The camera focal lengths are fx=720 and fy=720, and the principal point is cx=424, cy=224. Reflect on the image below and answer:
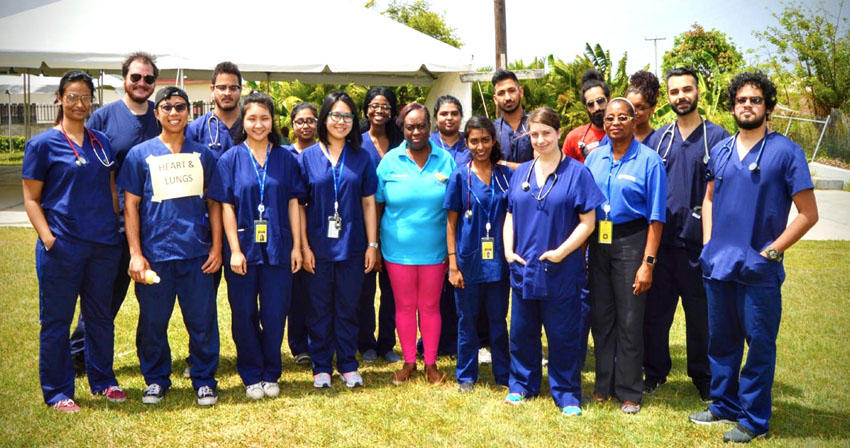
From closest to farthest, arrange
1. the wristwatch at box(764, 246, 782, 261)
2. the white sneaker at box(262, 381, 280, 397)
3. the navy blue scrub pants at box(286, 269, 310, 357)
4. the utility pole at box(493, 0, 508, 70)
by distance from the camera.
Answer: the wristwatch at box(764, 246, 782, 261), the white sneaker at box(262, 381, 280, 397), the navy blue scrub pants at box(286, 269, 310, 357), the utility pole at box(493, 0, 508, 70)

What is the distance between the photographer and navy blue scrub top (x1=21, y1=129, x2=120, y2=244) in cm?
421

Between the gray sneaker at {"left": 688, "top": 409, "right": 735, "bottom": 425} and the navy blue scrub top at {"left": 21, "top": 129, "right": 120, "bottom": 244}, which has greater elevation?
the navy blue scrub top at {"left": 21, "top": 129, "right": 120, "bottom": 244}

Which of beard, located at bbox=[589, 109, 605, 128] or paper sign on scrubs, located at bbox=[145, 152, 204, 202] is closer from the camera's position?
paper sign on scrubs, located at bbox=[145, 152, 204, 202]

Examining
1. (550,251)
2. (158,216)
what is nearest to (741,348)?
(550,251)

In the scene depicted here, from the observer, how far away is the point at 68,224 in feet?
13.9

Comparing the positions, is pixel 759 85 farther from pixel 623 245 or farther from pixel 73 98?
pixel 73 98

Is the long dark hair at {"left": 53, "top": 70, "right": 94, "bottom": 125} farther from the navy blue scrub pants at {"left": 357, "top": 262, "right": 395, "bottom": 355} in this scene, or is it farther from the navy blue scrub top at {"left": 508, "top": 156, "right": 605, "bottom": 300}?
the navy blue scrub top at {"left": 508, "top": 156, "right": 605, "bottom": 300}

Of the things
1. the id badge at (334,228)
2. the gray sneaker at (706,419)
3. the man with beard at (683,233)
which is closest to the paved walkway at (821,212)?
the man with beard at (683,233)

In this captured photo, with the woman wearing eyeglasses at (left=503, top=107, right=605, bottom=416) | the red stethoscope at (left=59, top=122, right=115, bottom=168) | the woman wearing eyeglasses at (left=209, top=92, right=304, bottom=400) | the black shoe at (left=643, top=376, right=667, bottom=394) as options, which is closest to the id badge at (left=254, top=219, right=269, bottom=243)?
the woman wearing eyeglasses at (left=209, top=92, right=304, bottom=400)

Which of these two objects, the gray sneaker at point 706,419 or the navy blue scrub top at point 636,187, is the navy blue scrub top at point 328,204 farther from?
the gray sneaker at point 706,419

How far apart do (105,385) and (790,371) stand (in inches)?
188

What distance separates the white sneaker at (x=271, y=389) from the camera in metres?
4.76

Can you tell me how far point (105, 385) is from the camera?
184 inches

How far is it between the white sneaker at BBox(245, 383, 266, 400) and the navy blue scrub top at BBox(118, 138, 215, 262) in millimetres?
982
